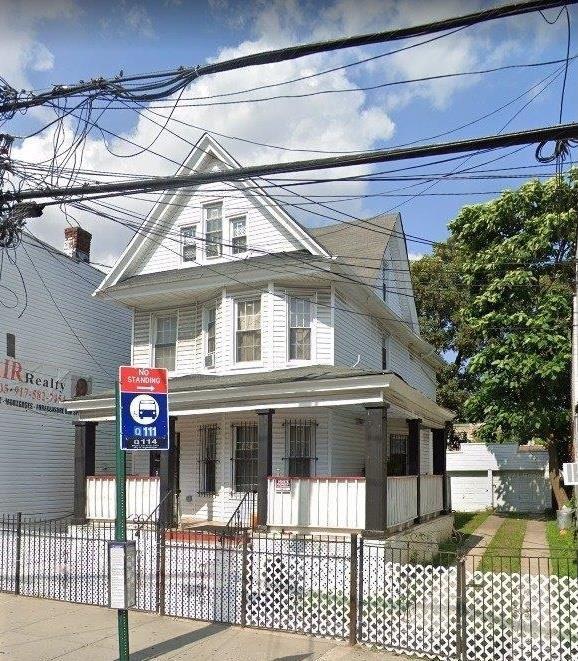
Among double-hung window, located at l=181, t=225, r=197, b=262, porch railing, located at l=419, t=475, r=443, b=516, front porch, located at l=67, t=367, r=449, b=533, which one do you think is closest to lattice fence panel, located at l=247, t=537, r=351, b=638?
front porch, located at l=67, t=367, r=449, b=533

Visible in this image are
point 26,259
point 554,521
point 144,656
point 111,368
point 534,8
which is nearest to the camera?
point 534,8

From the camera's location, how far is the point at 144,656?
9203 mm

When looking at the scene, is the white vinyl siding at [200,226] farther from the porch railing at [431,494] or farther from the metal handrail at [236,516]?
the porch railing at [431,494]

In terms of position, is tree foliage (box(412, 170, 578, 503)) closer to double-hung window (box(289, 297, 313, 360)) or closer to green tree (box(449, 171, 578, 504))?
green tree (box(449, 171, 578, 504))

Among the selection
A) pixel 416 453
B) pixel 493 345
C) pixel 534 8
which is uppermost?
pixel 534 8

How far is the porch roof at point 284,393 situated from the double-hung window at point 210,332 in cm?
96

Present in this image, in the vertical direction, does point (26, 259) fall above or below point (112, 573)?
above

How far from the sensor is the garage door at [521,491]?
2906 centimetres

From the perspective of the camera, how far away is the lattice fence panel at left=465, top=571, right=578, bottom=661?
862 centimetres

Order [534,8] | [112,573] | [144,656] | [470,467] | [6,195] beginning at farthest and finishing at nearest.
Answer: [470,467] → [6,195] → [144,656] → [112,573] → [534,8]

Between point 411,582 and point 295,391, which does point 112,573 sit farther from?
point 295,391

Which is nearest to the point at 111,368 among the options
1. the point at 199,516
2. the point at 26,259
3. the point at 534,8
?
the point at 26,259

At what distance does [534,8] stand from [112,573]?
7342mm

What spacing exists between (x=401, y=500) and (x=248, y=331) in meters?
5.60
